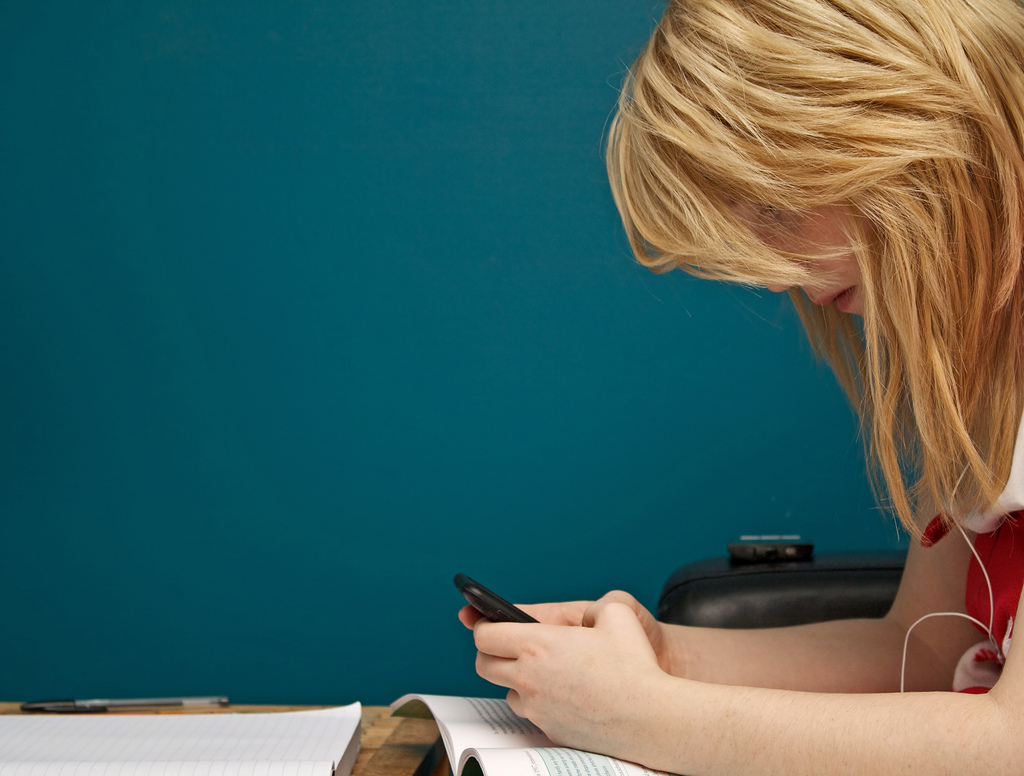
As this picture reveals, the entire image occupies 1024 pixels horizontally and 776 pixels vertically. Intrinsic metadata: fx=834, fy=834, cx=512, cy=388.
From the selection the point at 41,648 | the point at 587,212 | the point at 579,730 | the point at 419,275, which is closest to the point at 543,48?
the point at 587,212

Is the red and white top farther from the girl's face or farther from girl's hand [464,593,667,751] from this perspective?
girl's hand [464,593,667,751]

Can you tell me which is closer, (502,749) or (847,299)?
(502,749)

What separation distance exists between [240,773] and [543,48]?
1359 millimetres

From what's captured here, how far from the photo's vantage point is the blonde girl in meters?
0.54

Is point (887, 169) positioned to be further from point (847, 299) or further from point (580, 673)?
point (580, 673)

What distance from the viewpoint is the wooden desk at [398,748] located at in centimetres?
63

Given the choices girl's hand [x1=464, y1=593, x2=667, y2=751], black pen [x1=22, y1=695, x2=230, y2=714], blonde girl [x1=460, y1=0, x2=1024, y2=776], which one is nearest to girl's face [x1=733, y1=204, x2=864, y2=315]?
blonde girl [x1=460, y1=0, x2=1024, y2=776]

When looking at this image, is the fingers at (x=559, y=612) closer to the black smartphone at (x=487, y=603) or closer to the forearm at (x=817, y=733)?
the black smartphone at (x=487, y=603)

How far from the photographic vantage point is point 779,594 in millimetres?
959

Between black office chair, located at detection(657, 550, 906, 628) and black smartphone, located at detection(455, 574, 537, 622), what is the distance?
360 mm

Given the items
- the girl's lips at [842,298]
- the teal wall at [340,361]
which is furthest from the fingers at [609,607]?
the teal wall at [340,361]

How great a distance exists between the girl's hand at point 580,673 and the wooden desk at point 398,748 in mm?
86

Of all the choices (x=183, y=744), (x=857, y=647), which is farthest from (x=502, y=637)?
(x=857, y=647)

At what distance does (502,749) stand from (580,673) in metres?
0.07
